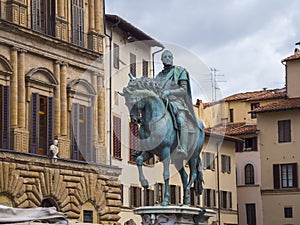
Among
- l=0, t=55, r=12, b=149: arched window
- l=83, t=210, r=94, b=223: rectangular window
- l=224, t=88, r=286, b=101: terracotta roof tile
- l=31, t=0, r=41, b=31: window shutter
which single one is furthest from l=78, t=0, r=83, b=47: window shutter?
l=224, t=88, r=286, b=101: terracotta roof tile

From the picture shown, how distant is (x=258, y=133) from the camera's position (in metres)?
56.5

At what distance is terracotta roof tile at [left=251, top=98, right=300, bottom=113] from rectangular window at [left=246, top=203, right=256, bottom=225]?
6.47m

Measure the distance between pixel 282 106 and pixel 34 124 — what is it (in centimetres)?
2698

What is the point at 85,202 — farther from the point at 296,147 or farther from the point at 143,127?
the point at 296,147

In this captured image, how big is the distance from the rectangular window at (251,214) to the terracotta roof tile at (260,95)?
788 cm

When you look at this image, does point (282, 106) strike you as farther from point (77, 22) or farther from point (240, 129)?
point (77, 22)

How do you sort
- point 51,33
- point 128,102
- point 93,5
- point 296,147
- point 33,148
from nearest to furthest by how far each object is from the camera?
1. point 128,102
2. point 33,148
3. point 51,33
4. point 93,5
5. point 296,147

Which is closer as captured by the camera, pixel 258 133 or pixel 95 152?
pixel 95 152

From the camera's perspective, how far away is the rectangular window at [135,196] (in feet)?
131

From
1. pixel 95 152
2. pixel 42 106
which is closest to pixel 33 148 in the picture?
pixel 42 106

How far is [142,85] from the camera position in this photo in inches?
516

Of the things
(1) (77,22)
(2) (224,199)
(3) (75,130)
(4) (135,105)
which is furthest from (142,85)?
(2) (224,199)

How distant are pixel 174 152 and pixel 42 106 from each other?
19.6 m

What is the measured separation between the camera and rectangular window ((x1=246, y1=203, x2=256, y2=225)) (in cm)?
5641
